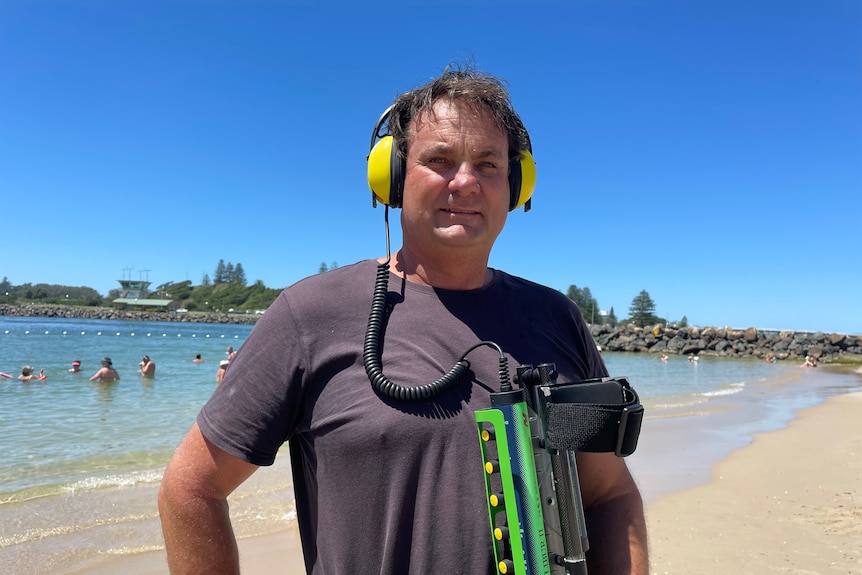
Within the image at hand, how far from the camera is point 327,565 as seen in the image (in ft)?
4.32

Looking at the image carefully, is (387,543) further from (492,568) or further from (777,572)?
(777,572)

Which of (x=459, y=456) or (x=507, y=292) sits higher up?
(x=507, y=292)

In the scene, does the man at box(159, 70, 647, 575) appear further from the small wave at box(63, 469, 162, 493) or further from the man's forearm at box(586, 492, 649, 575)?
the small wave at box(63, 469, 162, 493)

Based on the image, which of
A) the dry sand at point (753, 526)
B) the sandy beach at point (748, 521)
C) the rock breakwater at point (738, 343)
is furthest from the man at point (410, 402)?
the rock breakwater at point (738, 343)

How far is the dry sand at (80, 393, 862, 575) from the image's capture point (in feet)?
14.8

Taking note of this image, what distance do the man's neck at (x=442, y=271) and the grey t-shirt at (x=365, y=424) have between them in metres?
0.07

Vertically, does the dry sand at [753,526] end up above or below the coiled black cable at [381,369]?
below

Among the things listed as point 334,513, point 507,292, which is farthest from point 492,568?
point 507,292

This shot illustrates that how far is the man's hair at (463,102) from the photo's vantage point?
1.55m

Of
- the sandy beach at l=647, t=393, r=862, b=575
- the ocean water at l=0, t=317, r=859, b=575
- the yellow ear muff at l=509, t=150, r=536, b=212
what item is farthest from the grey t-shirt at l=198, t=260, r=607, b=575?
the ocean water at l=0, t=317, r=859, b=575

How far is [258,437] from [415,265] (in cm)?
60

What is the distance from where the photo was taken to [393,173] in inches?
64.8

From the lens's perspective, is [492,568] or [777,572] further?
[777,572]

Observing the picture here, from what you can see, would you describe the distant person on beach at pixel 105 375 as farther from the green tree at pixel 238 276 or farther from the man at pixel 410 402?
the green tree at pixel 238 276
